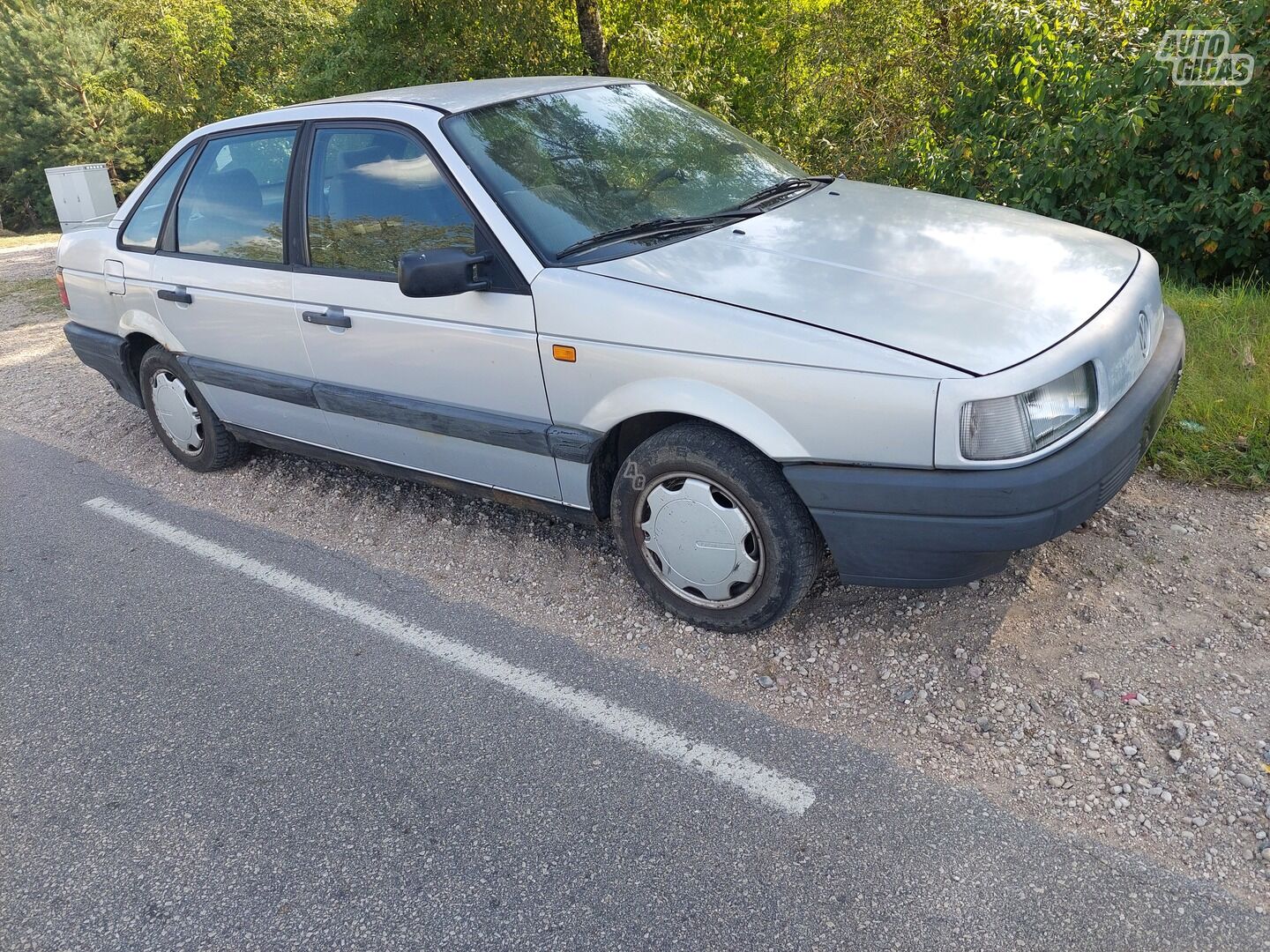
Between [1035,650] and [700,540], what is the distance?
1090 mm

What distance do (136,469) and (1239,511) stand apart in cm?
525

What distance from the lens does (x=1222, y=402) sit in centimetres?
413

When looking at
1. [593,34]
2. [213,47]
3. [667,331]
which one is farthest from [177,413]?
[213,47]

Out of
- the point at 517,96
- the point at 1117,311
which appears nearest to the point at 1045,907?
the point at 1117,311

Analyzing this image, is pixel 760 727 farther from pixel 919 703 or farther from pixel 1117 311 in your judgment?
pixel 1117 311

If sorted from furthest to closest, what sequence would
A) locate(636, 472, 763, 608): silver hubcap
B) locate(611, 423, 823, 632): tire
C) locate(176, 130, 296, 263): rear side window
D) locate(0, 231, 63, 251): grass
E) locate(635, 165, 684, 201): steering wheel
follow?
locate(0, 231, 63, 251): grass → locate(176, 130, 296, 263): rear side window → locate(635, 165, 684, 201): steering wheel → locate(636, 472, 763, 608): silver hubcap → locate(611, 423, 823, 632): tire

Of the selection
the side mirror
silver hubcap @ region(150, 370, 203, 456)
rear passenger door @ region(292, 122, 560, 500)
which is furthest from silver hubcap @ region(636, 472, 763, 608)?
silver hubcap @ region(150, 370, 203, 456)

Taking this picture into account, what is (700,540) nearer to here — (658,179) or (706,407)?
(706,407)

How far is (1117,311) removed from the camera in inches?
115

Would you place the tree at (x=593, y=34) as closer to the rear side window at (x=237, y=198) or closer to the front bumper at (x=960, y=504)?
the rear side window at (x=237, y=198)

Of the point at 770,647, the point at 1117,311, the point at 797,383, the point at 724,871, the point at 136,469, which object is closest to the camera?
the point at 724,871

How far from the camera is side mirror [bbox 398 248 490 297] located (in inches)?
122

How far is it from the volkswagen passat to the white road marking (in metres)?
0.52

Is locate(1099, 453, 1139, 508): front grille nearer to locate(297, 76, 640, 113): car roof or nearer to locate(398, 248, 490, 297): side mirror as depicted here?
locate(398, 248, 490, 297): side mirror
